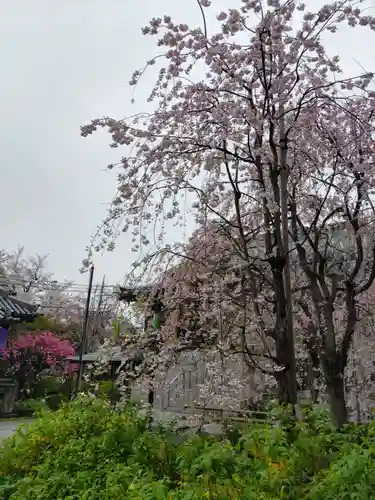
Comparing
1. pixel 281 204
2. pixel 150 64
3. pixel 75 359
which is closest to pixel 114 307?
pixel 281 204

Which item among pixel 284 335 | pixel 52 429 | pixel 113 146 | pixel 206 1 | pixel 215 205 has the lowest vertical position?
pixel 52 429

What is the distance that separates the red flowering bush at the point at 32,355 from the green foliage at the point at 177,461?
16660 millimetres

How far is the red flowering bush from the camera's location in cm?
1969

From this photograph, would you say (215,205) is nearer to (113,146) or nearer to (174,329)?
(113,146)

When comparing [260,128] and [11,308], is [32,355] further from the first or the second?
[260,128]

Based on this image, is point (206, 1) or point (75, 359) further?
point (75, 359)

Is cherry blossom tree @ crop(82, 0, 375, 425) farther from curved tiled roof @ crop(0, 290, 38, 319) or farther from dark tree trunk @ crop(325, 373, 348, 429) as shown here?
curved tiled roof @ crop(0, 290, 38, 319)

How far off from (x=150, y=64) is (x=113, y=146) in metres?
0.89

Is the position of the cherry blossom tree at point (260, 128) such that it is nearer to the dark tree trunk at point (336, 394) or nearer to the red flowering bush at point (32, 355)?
the dark tree trunk at point (336, 394)

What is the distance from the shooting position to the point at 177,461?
298cm

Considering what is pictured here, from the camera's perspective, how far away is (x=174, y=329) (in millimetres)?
5727

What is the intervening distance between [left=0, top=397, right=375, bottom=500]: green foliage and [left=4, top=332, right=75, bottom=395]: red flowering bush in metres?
16.7

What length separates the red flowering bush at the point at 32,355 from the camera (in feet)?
64.6

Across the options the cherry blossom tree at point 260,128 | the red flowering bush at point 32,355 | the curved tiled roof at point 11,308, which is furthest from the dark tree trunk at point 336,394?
the red flowering bush at point 32,355
